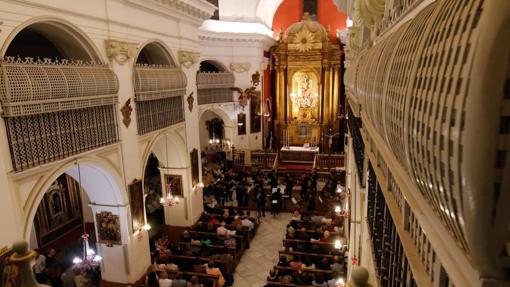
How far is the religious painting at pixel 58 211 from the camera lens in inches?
488

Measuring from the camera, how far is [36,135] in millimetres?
6629

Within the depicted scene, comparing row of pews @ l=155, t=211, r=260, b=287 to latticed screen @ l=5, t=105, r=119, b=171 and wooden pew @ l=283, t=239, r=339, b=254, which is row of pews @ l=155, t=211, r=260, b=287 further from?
latticed screen @ l=5, t=105, r=119, b=171

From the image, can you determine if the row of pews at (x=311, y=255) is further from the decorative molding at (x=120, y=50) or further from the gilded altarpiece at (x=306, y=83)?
the gilded altarpiece at (x=306, y=83)

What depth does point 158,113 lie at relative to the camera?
438 inches

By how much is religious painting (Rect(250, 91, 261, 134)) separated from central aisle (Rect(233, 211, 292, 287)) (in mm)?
7439

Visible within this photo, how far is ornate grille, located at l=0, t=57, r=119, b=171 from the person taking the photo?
608 centimetres

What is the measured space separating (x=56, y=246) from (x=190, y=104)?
6.86 m

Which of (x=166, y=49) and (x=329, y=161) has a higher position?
(x=166, y=49)

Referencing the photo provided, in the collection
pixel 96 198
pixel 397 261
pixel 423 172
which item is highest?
pixel 423 172

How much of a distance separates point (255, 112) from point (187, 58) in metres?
9.20

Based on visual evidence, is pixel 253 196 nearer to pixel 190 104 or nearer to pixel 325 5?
pixel 190 104

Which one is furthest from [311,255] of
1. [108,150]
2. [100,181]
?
[108,150]

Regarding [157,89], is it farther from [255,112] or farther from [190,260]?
[255,112]

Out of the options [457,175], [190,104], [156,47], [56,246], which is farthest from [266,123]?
[457,175]
